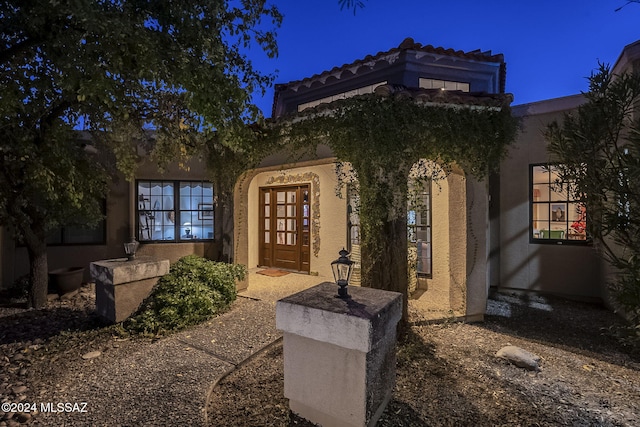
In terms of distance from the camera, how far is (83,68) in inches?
139

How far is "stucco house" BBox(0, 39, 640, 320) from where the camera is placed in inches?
215

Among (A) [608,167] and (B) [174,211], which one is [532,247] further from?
(B) [174,211]

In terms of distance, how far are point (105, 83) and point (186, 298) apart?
317 centimetres

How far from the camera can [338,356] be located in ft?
8.08

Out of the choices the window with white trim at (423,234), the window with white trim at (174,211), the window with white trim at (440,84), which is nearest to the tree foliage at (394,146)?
the window with white trim at (423,234)

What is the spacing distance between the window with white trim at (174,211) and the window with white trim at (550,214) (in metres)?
7.52

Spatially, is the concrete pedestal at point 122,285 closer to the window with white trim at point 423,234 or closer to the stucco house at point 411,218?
the stucco house at point 411,218

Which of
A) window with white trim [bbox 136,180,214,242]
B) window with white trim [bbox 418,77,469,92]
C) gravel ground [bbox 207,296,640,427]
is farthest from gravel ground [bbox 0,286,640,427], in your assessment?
window with white trim [bbox 418,77,469,92]

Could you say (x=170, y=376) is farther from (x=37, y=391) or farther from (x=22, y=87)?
(x=22, y=87)

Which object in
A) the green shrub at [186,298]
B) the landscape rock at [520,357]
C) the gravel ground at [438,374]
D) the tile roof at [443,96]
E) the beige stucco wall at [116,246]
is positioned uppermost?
the tile roof at [443,96]

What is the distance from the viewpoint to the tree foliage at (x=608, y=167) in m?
3.68

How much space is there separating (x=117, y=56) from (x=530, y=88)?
492 feet

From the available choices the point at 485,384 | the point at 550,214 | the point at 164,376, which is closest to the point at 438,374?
the point at 485,384

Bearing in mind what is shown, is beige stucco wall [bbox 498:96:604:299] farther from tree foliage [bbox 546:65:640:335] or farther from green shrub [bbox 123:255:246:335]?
green shrub [bbox 123:255:246:335]
